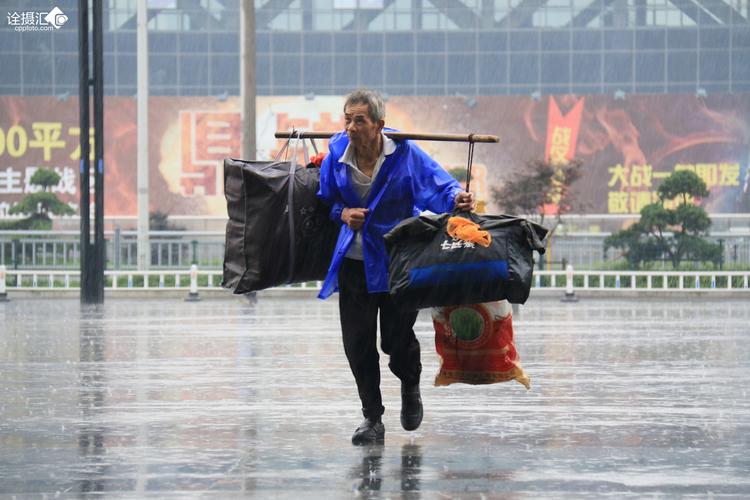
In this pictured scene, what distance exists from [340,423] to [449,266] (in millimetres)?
1649

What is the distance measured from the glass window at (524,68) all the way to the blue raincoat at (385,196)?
62552mm

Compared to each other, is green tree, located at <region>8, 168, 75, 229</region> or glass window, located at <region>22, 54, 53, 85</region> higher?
glass window, located at <region>22, 54, 53, 85</region>

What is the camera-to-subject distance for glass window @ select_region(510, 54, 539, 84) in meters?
69.9

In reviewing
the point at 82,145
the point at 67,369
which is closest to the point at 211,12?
the point at 82,145

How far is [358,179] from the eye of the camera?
7957mm

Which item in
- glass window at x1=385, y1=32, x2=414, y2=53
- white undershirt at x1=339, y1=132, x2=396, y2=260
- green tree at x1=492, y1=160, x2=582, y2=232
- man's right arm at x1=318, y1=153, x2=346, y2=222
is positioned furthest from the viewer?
glass window at x1=385, y1=32, x2=414, y2=53

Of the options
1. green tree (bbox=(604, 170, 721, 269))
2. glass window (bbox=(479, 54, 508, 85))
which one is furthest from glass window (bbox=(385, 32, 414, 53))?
green tree (bbox=(604, 170, 721, 269))

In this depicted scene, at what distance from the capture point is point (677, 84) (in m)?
70.7

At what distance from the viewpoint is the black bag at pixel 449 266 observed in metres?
7.57

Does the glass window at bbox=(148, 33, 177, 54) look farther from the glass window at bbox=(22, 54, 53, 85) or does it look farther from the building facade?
the glass window at bbox=(22, 54, 53, 85)

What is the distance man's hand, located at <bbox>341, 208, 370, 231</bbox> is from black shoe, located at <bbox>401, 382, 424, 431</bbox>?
897mm

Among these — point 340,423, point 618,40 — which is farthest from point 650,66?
point 340,423

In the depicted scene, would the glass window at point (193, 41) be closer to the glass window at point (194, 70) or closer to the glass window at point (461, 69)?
the glass window at point (194, 70)

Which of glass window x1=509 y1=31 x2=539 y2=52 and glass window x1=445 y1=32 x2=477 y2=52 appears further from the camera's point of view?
glass window x1=509 y1=31 x2=539 y2=52
